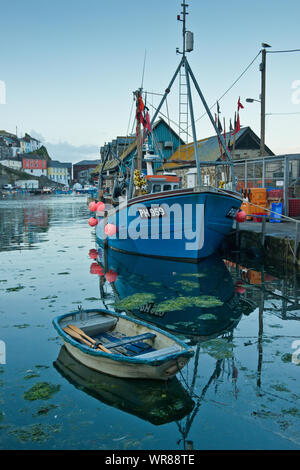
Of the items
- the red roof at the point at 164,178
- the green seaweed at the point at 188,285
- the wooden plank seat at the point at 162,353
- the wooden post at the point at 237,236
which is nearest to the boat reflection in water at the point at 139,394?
the wooden plank seat at the point at 162,353

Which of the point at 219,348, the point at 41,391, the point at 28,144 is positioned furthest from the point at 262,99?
the point at 28,144

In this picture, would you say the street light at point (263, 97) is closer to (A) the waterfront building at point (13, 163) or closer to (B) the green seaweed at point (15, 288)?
(B) the green seaweed at point (15, 288)

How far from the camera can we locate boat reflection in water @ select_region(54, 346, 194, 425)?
510cm

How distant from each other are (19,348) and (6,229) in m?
Result: 22.2

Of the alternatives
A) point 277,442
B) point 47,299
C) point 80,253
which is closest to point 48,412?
point 277,442

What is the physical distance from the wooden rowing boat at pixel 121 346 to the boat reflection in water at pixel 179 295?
4.22 ft

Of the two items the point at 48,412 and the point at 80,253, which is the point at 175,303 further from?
the point at 80,253

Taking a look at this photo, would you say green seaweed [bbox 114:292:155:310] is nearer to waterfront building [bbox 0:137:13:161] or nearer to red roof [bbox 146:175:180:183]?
red roof [bbox 146:175:180:183]

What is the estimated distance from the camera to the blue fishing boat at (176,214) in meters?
13.7

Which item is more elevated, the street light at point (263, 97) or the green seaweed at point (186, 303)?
the street light at point (263, 97)

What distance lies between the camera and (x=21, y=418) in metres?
5.02

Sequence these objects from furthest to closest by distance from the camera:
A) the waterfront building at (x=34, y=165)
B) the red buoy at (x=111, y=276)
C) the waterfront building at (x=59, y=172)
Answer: the waterfront building at (x=59, y=172) < the waterfront building at (x=34, y=165) < the red buoy at (x=111, y=276)

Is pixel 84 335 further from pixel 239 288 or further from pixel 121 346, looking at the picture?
pixel 239 288

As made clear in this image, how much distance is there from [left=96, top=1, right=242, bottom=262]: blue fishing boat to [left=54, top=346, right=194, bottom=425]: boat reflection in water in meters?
8.32
